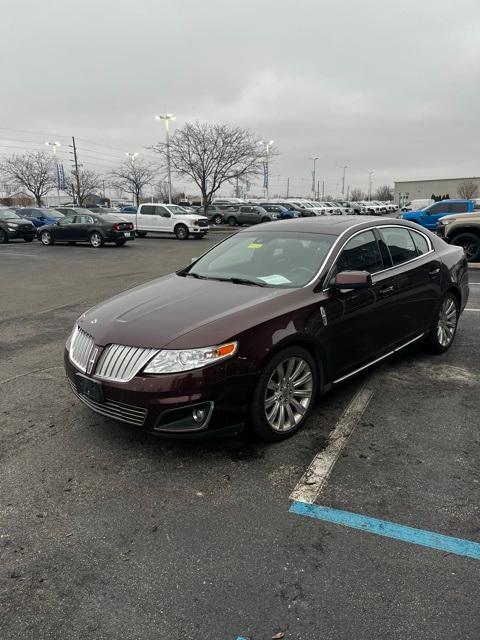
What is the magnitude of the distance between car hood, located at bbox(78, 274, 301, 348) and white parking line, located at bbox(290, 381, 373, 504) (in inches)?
40.3

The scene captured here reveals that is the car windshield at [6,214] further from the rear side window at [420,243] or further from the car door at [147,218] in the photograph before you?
the rear side window at [420,243]

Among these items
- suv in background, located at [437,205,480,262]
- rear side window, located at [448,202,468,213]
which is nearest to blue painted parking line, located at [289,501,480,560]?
suv in background, located at [437,205,480,262]

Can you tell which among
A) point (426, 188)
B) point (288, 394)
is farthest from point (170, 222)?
point (426, 188)

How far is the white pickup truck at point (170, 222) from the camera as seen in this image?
83.0 feet

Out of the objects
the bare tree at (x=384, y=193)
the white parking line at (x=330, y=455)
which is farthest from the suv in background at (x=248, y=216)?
the bare tree at (x=384, y=193)

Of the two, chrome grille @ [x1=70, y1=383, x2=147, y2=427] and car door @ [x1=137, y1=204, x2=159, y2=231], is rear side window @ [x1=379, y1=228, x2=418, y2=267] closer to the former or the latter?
chrome grille @ [x1=70, y1=383, x2=147, y2=427]

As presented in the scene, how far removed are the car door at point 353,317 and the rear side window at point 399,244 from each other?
8.3 inches

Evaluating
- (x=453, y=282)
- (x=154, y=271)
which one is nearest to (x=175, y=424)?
(x=453, y=282)

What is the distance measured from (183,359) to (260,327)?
1.90 feet

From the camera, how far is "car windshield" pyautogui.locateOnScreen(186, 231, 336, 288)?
3949 millimetres

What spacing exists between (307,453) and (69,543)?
1.61 m

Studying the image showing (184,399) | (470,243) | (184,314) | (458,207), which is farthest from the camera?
(458,207)

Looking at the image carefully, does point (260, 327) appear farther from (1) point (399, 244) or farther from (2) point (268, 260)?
(1) point (399, 244)

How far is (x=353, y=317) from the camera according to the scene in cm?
392
